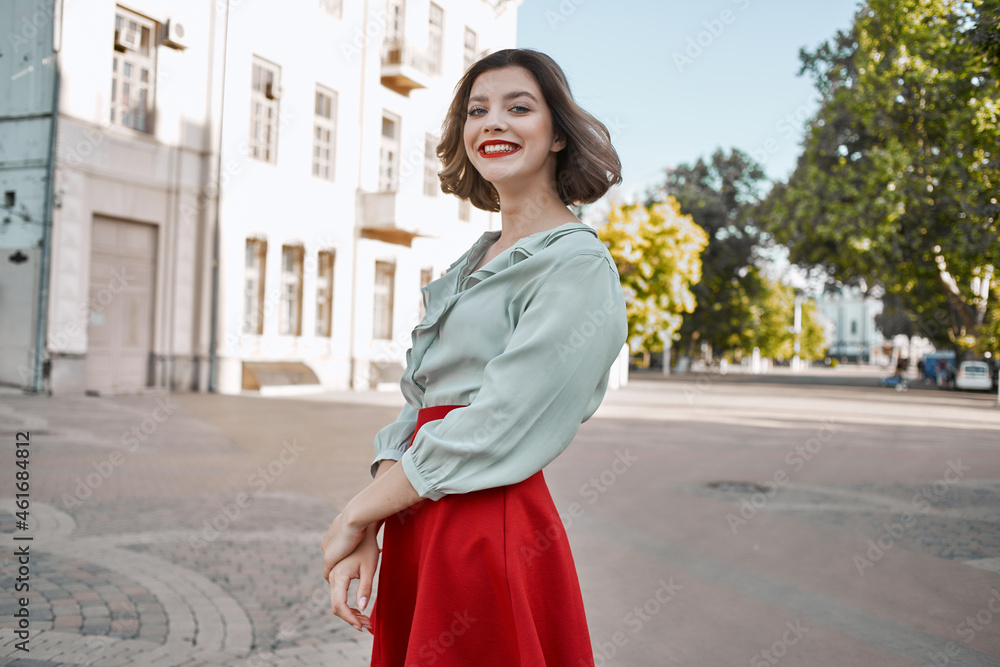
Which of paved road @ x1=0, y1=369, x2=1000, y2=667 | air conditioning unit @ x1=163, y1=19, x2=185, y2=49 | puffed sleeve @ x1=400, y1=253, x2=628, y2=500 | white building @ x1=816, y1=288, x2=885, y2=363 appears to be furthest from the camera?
white building @ x1=816, y1=288, x2=885, y2=363

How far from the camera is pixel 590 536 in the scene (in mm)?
6121

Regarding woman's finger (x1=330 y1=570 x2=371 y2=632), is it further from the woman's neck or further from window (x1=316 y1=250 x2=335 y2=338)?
window (x1=316 y1=250 x2=335 y2=338)

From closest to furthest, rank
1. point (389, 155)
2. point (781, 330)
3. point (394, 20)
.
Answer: point (394, 20)
point (389, 155)
point (781, 330)

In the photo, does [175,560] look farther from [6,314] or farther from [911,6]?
[911,6]

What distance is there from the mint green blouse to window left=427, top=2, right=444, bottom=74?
26287mm

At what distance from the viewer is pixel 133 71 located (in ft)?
55.9

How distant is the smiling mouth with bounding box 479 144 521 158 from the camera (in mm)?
1604

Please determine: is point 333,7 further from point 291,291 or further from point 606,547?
point 606,547

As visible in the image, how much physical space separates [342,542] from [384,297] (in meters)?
24.0

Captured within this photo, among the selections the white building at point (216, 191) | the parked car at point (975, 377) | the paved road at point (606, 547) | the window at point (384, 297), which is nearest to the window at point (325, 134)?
the white building at point (216, 191)

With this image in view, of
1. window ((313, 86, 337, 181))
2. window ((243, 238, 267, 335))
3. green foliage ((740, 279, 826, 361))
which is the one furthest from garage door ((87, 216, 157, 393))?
green foliage ((740, 279, 826, 361))

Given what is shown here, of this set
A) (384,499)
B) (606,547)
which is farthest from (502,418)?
(606,547)

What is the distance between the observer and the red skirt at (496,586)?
1406 millimetres

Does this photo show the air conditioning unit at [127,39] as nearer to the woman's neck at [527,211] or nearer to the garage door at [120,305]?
the garage door at [120,305]
